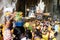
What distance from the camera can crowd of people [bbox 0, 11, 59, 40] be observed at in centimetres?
83

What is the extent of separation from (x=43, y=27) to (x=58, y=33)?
9 centimetres

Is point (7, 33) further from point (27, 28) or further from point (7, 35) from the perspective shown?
point (27, 28)

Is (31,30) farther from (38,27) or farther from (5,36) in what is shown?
(5,36)

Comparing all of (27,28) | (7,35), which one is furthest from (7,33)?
(27,28)

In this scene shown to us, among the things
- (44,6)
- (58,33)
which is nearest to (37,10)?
(44,6)

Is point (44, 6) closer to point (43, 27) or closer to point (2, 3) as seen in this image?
point (43, 27)

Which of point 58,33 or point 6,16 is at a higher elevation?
point 6,16

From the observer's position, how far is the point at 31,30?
83 cm

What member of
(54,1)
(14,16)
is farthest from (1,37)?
(54,1)

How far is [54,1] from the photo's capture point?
0.83 metres

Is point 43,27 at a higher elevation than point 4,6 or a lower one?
lower

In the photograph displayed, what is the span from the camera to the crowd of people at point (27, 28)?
829mm

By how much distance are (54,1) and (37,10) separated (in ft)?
0.35

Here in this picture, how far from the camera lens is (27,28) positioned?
2.74 ft
